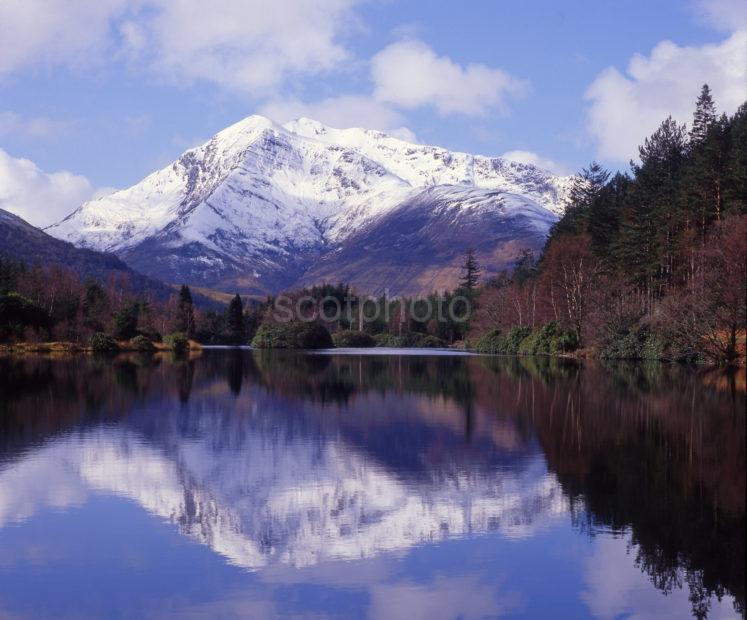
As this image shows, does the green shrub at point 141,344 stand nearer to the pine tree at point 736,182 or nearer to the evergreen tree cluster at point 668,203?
the evergreen tree cluster at point 668,203

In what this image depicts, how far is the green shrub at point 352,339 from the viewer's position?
14180 centimetres

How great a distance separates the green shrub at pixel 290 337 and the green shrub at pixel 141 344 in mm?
26900

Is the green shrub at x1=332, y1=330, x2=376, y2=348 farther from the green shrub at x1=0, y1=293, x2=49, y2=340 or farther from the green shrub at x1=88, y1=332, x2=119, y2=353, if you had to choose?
the green shrub at x1=0, y1=293, x2=49, y2=340

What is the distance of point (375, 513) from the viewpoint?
15.0m

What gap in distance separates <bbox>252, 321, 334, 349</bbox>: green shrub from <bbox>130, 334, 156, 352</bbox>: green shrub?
1059 inches

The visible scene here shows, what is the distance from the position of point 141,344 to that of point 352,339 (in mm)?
47738

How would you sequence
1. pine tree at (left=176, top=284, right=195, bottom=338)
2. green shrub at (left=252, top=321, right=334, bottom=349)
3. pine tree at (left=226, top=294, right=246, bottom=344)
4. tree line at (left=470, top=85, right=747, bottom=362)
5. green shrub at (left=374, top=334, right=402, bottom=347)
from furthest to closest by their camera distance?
pine tree at (left=226, top=294, right=246, bottom=344)
pine tree at (left=176, top=284, right=195, bottom=338)
green shrub at (left=374, top=334, right=402, bottom=347)
green shrub at (left=252, top=321, right=334, bottom=349)
tree line at (left=470, top=85, right=747, bottom=362)

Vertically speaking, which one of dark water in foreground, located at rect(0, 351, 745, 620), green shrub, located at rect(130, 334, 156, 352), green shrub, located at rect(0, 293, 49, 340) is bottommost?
dark water in foreground, located at rect(0, 351, 745, 620)

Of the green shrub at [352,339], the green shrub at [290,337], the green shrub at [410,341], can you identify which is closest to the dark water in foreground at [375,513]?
the green shrub at [290,337]

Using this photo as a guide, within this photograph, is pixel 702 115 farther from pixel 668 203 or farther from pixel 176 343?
pixel 176 343

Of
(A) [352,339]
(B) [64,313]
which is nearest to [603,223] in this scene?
(A) [352,339]

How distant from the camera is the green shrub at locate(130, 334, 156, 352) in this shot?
10219 cm

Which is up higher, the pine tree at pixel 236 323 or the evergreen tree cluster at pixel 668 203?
the evergreen tree cluster at pixel 668 203

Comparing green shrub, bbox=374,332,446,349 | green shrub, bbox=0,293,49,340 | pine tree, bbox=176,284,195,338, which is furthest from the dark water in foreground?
pine tree, bbox=176,284,195,338
